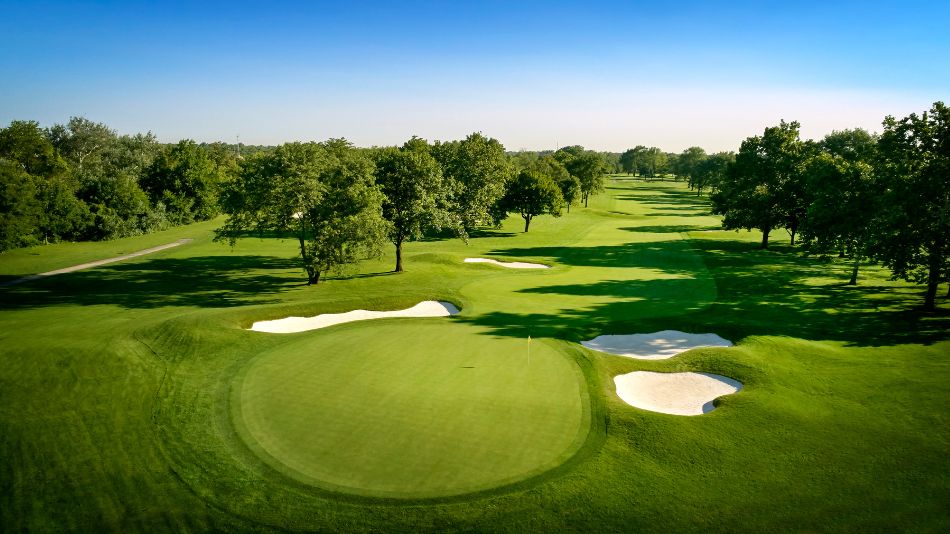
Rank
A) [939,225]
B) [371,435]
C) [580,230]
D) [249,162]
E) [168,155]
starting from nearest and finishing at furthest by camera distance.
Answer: [371,435]
[939,225]
[249,162]
[580,230]
[168,155]

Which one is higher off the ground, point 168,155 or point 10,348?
point 168,155

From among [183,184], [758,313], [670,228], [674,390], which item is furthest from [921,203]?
[183,184]

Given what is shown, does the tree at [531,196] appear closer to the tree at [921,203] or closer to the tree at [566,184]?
the tree at [566,184]

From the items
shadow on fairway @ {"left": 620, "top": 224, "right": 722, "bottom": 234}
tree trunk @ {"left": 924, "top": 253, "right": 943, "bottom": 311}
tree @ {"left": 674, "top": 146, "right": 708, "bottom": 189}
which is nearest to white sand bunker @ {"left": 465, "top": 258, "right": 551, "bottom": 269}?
tree trunk @ {"left": 924, "top": 253, "right": 943, "bottom": 311}

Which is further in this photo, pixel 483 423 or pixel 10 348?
pixel 10 348

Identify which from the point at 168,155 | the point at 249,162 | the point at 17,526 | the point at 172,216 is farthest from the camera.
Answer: the point at 168,155

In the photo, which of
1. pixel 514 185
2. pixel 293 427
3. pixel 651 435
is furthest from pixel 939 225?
pixel 514 185

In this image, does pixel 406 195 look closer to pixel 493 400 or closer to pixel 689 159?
pixel 493 400

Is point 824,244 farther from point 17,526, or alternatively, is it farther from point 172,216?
point 172,216

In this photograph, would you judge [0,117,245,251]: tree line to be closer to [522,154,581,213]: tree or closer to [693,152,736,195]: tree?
[522,154,581,213]: tree
